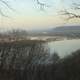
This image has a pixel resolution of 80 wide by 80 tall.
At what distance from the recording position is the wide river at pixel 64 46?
4.73 metres

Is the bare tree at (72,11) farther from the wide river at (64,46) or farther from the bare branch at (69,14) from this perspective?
the wide river at (64,46)

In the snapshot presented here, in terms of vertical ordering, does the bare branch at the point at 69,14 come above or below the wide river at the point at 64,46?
above

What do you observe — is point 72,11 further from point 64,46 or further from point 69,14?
point 64,46

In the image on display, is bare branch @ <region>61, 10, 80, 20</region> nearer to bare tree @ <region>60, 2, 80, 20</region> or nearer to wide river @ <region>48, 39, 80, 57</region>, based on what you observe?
bare tree @ <region>60, 2, 80, 20</region>

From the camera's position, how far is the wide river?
4.73m

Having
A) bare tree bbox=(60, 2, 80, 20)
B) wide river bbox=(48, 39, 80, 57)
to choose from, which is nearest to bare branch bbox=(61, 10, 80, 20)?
bare tree bbox=(60, 2, 80, 20)

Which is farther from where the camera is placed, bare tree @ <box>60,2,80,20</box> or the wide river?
bare tree @ <box>60,2,80,20</box>

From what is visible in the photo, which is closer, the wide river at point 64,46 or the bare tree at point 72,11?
the wide river at point 64,46

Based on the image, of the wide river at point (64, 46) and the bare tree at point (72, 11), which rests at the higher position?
the bare tree at point (72, 11)

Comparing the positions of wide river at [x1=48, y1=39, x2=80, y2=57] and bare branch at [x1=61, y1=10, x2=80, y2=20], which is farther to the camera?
bare branch at [x1=61, y1=10, x2=80, y2=20]

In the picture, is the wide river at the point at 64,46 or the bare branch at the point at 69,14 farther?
the bare branch at the point at 69,14

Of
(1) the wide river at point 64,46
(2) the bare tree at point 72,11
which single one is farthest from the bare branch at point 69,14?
(1) the wide river at point 64,46

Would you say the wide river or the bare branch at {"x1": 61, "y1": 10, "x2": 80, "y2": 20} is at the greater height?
the bare branch at {"x1": 61, "y1": 10, "x2": 80, "y2": 20}

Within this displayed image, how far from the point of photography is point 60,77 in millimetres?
4426
